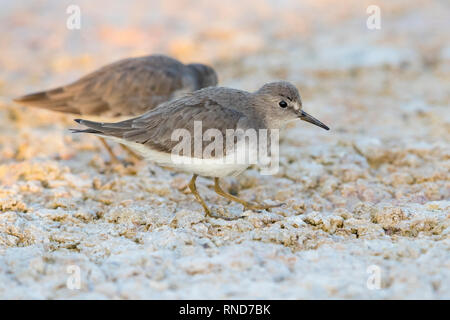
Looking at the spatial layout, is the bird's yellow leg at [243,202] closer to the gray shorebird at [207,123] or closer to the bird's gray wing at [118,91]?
the gray shorebird at [207,123]

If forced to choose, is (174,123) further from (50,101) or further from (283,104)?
(50,101)

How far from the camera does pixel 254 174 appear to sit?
17.8 ft

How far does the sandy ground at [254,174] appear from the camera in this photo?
3.47m

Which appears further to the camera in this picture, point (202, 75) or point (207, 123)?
point (202, 75)

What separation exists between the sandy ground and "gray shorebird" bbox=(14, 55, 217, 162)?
39 centimetres

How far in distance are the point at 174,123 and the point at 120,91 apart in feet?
5.43

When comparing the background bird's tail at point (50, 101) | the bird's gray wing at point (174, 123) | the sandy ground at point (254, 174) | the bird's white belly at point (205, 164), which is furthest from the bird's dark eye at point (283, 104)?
the background bird's tail at point (50, 101)

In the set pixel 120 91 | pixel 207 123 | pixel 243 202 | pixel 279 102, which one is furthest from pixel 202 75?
pixel 243 202

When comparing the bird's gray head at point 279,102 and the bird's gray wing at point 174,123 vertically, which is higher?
the bird's gray head at point 279,102

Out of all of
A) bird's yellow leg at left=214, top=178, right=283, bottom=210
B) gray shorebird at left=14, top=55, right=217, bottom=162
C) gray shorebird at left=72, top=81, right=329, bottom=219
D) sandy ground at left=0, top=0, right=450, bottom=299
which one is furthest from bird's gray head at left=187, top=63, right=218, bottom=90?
bird's yellow leg at left=214, top=178, right=283, bottom=210

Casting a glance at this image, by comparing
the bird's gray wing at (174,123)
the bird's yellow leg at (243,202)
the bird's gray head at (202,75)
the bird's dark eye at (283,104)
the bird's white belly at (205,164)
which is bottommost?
the bird's yellow leg at (243,202)

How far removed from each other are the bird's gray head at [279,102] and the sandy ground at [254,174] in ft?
2.36
